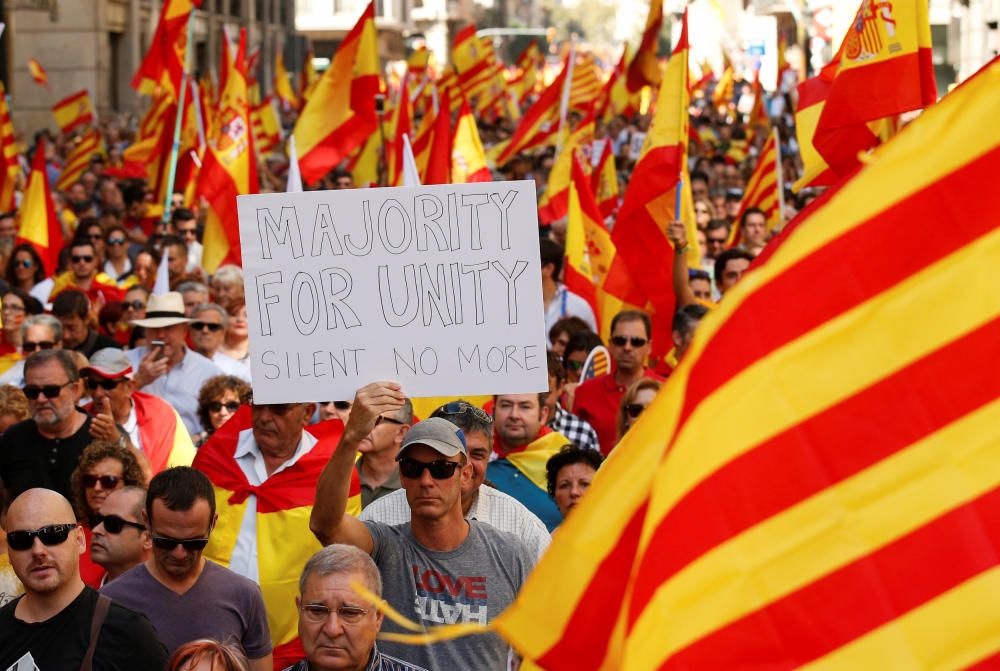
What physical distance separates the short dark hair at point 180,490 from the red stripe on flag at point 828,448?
8.58ft

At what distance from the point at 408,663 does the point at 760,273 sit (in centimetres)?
214

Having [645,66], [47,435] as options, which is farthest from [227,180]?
[47,435]

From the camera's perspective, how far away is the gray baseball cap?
447 cm

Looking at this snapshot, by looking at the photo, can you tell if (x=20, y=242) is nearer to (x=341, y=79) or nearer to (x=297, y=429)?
(x=341, y=79)

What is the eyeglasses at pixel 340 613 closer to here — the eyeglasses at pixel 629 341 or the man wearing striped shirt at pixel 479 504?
the man wearing striped shirt at pixel 479 504

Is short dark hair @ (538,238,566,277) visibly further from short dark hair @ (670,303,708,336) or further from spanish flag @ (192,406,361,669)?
spanish flag @ (192,406,361,669)

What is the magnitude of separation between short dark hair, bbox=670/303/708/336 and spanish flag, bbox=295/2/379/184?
20.2 feet

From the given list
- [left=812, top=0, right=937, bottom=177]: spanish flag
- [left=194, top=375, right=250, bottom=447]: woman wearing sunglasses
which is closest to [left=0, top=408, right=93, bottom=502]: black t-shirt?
[left=194, top=375, right=250, bottom=447]: woman wearing sunglasses

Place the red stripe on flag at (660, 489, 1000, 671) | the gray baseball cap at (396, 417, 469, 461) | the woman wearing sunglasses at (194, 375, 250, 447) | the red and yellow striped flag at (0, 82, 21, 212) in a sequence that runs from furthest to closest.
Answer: the red and yellow striped flag at (0, 82, 21, 212) < the woman wearing sunglasses at (194, 375, 250, 447) < the gray baseball cap at (396, 417, 469, 461) < the red stripe on flag at (660, 489, 1000, 671)

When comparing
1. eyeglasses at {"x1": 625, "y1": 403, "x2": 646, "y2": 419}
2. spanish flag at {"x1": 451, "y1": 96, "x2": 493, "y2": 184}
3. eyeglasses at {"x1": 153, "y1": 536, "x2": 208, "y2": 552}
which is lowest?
eyeglasses at {"x1": 153, "y1": 536, "x2": 208, "y2": 552}

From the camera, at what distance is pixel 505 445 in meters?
6.50

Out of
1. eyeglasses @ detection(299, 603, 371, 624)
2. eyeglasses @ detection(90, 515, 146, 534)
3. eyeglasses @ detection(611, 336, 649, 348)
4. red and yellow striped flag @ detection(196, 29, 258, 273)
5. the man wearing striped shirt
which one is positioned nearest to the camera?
eyeglasses @ detection(299, 603, 371, 624)

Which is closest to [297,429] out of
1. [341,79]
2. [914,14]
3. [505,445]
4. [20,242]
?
[505,445]

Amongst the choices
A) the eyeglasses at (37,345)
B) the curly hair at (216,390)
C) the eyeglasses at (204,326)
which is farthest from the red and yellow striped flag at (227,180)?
the curly hair at (216,390)
